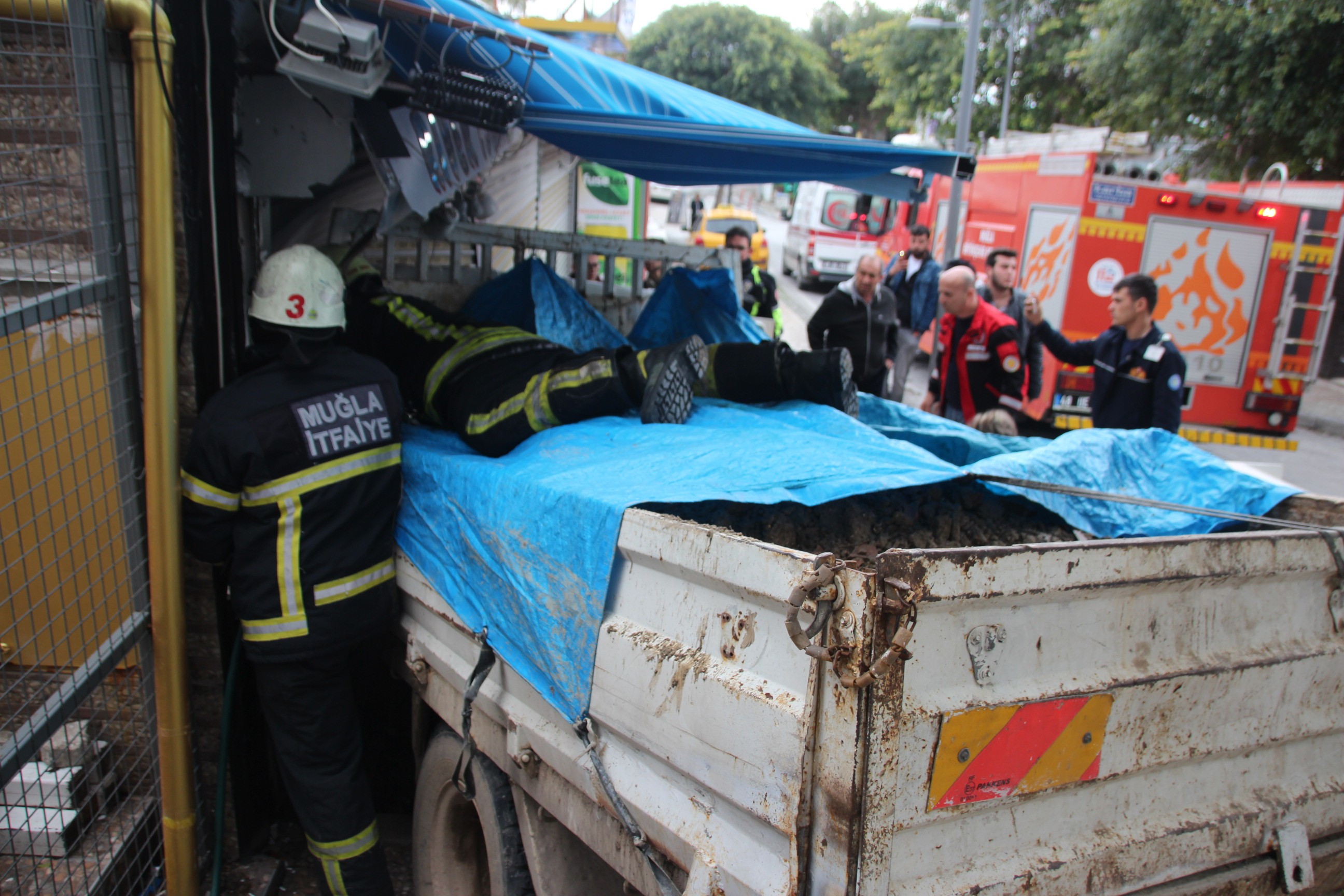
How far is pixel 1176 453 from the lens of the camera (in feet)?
10.1

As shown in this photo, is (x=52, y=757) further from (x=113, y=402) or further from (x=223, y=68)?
(x=223, y=68)

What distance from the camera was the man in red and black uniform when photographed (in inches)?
208

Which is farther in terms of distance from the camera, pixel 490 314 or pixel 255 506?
pixel 490 314

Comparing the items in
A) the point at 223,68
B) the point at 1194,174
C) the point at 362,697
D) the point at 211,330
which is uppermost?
the point at 1194,174

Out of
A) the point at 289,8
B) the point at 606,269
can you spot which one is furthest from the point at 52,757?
the point at 606,269

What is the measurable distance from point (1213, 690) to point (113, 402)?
8.93 feet

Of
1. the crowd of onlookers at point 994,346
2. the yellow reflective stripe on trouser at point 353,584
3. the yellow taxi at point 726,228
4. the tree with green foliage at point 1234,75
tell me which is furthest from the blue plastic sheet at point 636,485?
the yellow taxi at point 726,228

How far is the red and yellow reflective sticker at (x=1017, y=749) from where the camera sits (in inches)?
59.8

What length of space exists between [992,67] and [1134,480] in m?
20.4

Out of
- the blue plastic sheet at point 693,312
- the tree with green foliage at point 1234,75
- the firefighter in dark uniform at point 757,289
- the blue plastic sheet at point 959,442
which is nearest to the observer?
the blue plastic sheet at point 959,442

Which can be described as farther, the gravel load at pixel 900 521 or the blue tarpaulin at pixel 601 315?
the blue tarpaulin at pixel 601 315

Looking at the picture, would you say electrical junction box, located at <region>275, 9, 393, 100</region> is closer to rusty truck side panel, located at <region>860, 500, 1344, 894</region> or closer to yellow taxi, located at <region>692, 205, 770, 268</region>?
rusty truck side panel, located at <region>860, 500, 1344, 894</region>

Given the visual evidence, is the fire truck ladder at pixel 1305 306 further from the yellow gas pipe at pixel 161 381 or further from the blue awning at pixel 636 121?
the yellow gas pipe at pixel 161 381

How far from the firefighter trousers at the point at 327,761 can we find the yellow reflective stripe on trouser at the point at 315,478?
0.48 metres
